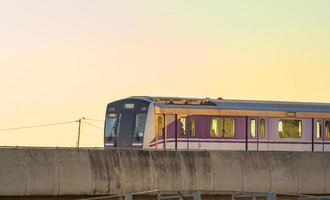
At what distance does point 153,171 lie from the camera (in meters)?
27.4

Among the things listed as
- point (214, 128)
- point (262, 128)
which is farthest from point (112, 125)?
point (262, 128)

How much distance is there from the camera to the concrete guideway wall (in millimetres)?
24625

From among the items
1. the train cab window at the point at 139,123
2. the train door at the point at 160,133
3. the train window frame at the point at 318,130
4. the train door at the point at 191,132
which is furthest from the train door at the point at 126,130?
the train window frame at the point at 318,130

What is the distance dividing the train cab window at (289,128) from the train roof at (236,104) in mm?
583

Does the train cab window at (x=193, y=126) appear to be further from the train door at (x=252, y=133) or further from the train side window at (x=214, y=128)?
the train door at (x=252, y=133)

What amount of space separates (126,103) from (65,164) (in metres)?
16.3

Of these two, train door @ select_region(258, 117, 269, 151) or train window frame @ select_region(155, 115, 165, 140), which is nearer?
train window frame @ select_region(155, 115, 165, 140)

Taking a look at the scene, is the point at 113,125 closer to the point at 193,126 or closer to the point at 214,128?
the point at 193,126

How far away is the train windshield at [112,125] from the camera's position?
138 ft

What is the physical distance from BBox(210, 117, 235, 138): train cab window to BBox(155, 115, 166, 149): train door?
2.46 metres

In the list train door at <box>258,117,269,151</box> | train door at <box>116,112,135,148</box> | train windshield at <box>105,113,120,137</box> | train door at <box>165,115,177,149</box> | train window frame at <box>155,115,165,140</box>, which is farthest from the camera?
train door at <box>258,117,269,151</box>

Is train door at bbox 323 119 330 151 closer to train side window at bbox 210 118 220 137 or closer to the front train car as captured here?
train side window at bbox 210 118 220 137

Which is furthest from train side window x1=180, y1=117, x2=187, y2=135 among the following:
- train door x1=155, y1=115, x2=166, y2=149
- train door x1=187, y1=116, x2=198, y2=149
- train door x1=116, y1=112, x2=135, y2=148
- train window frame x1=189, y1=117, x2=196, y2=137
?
train door x1=116, y1=112, x2=135, y2=148

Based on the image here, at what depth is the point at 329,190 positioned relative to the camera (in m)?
31.6
